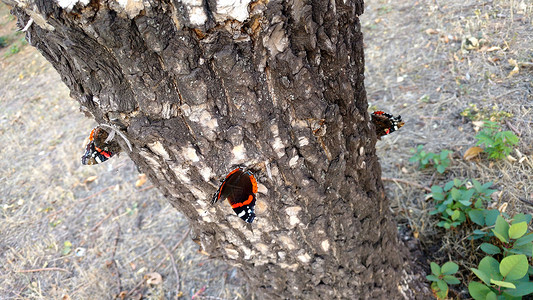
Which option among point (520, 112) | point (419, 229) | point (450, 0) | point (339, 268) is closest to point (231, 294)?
point (339, 268)

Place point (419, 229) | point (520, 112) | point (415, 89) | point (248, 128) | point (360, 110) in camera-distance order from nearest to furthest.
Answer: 1. point (248, 128)
2. point (360, 110)
3. point (419, 229)
4. point (520, 112)
5. point (415, 89)

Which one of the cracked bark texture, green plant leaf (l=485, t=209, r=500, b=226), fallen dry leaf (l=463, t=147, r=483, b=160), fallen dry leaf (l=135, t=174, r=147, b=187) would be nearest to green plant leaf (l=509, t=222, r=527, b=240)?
green plant leaf (l=485, t=209, r=500, b=226)

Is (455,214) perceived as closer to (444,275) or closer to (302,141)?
(444,275)

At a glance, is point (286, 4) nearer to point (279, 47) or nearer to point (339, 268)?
point (279, 47)

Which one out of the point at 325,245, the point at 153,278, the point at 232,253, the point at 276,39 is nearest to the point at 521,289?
the point at 325,245

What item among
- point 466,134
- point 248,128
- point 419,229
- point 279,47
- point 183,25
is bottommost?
point 419,229
